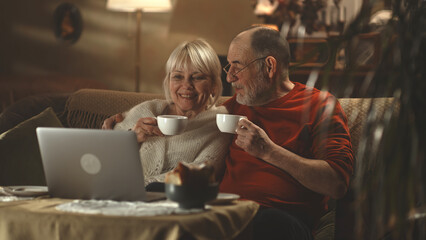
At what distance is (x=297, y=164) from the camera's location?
1.89 m

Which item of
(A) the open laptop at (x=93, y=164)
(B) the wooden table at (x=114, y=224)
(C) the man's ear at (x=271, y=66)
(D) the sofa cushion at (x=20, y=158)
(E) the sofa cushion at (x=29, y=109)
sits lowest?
(D) the sofa cushion at (x=20, y=158)

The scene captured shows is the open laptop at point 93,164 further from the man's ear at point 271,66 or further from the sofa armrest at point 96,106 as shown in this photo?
the sofa armrest at point 96,106

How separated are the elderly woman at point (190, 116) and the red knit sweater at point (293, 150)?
0.10 metres

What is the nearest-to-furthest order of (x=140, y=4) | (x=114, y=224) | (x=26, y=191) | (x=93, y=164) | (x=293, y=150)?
(x=114, y=224) < (x=93, y=164) < (x=26, y=191) < (x=293, y=150) < (x=140, y=4)

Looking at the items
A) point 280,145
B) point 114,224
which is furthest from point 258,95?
point 114,224

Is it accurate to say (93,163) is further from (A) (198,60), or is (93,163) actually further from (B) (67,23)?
(B) (67,23)

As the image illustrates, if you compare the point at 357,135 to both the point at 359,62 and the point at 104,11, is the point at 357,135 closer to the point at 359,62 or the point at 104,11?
the point at 359,62

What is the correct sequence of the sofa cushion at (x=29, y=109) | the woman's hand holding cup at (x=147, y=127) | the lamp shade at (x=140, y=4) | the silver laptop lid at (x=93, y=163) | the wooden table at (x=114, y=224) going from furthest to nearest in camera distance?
the lamp shade at (x=140, y=4) < the sofa cushion at (x=29, y=109) < the woman's hand holding cup at (x=147, y=127) < the silver laptop lid at (x=93, y=163) < the wooden table at (x=114, y=224)

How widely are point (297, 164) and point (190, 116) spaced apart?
0.54 meters

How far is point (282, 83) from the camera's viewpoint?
2.22 m

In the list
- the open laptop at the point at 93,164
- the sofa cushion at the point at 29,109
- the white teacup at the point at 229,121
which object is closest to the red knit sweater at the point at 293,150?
the white teacup at the point at 229,121

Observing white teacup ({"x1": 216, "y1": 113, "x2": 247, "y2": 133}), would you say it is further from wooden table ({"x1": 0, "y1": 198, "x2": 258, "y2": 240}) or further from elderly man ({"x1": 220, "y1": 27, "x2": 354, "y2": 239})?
wooden table ({"x1": 0, "y1": 198, "x2": 258, "y2": 240})

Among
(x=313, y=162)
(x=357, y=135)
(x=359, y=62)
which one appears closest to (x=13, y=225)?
(x=359, y=62)

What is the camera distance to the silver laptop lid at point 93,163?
4.43 feet
